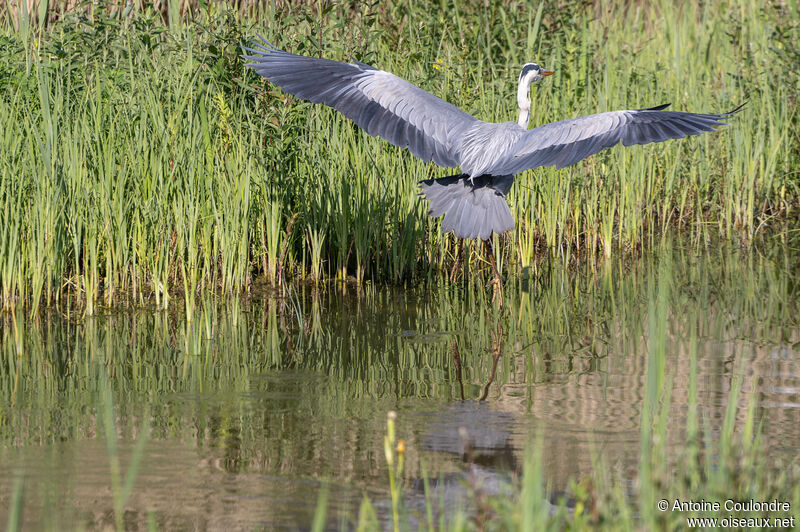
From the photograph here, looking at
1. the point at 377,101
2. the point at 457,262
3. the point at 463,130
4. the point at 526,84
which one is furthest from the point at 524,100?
the point at 457,262

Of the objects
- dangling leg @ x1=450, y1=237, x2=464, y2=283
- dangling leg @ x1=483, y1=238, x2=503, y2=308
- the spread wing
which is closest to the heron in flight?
the spread wing

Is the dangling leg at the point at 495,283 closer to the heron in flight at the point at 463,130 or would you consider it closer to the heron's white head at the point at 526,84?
the heron in flight at the point at 463,130

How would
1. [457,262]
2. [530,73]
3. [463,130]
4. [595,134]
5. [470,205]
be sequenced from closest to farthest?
[595,134] → [470,205] → [463,130] → [530,73] → [457,262]

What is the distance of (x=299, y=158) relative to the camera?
651 cm

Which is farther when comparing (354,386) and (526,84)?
(526,84)

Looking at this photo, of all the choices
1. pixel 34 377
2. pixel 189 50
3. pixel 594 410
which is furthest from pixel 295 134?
pixel 594 410

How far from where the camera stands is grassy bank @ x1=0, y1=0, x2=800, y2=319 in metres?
5.49

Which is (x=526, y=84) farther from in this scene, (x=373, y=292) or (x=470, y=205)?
(x=373, y=292)

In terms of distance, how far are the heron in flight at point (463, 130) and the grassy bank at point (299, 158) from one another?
1.27 ft

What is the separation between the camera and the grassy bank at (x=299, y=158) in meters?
5.49

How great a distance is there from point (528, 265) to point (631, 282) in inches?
26.9

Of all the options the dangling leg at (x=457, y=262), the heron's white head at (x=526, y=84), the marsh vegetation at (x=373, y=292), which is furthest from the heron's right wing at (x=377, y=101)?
the dangling leg at (x=457, y=262)

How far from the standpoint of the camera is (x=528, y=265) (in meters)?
6.59

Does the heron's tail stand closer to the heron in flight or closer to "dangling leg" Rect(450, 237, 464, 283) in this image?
the heron in flight
